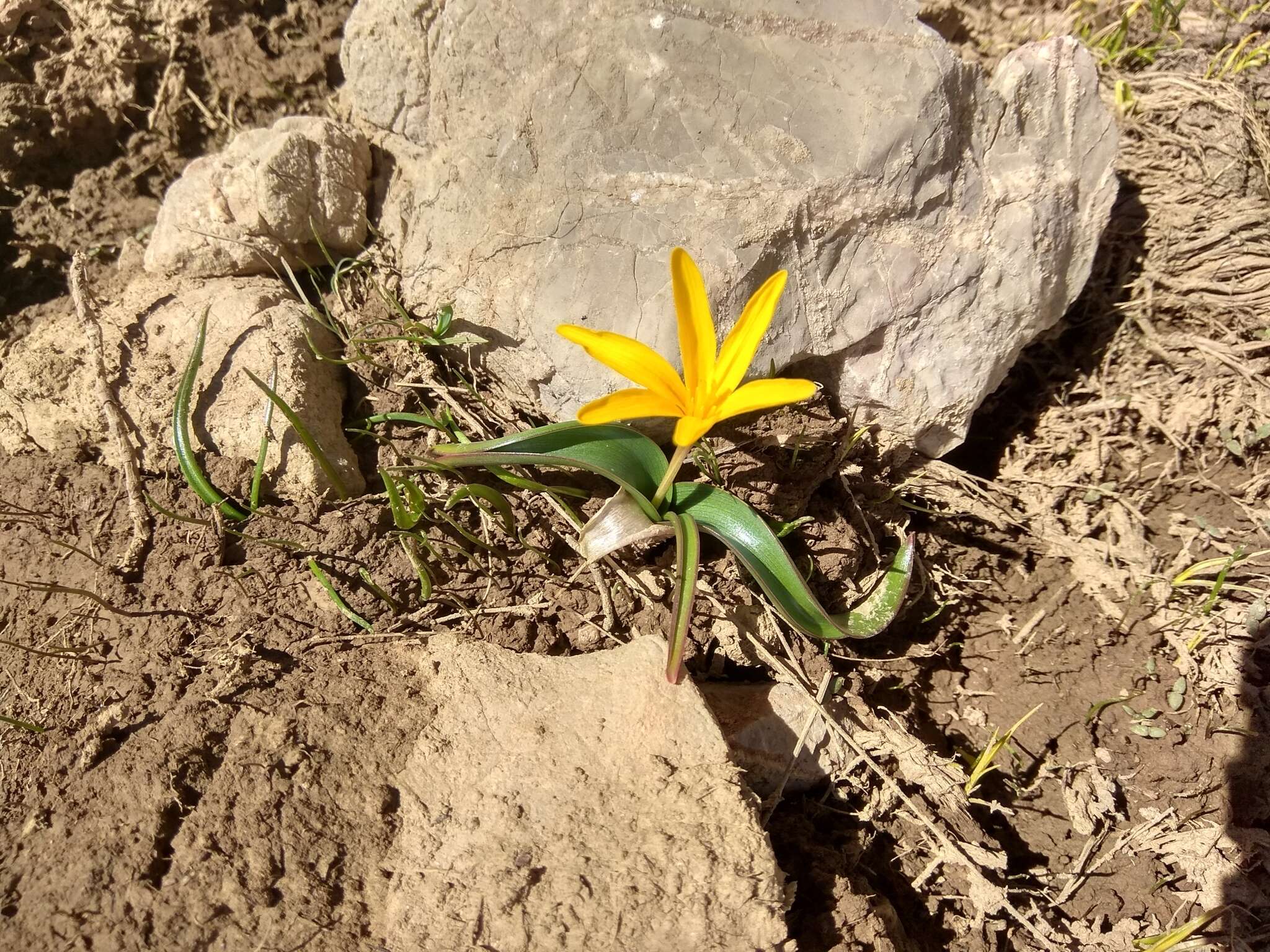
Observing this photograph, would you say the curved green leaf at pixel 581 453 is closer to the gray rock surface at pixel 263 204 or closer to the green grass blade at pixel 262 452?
the green grass blade at pixel 262 452

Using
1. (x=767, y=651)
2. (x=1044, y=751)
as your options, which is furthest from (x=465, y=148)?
(x=1044, y=751)

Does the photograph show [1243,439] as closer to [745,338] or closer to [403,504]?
Answer: [745,338]

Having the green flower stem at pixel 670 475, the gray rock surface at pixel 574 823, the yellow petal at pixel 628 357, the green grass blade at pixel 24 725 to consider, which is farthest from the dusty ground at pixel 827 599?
the yellow petal at pixel 628 357

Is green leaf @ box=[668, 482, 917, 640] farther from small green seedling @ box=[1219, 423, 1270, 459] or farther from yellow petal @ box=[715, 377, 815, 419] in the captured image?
small green seedling @ box=[1219, 423, 1270, 459]

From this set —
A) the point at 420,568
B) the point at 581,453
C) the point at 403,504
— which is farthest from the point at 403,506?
the point at 581,453

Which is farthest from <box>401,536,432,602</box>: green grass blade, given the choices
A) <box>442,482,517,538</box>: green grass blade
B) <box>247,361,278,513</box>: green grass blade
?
<box>247,361,278,513</box>: green grass blade

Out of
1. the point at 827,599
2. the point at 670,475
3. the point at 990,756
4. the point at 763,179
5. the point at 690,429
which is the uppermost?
the point at 763,179
